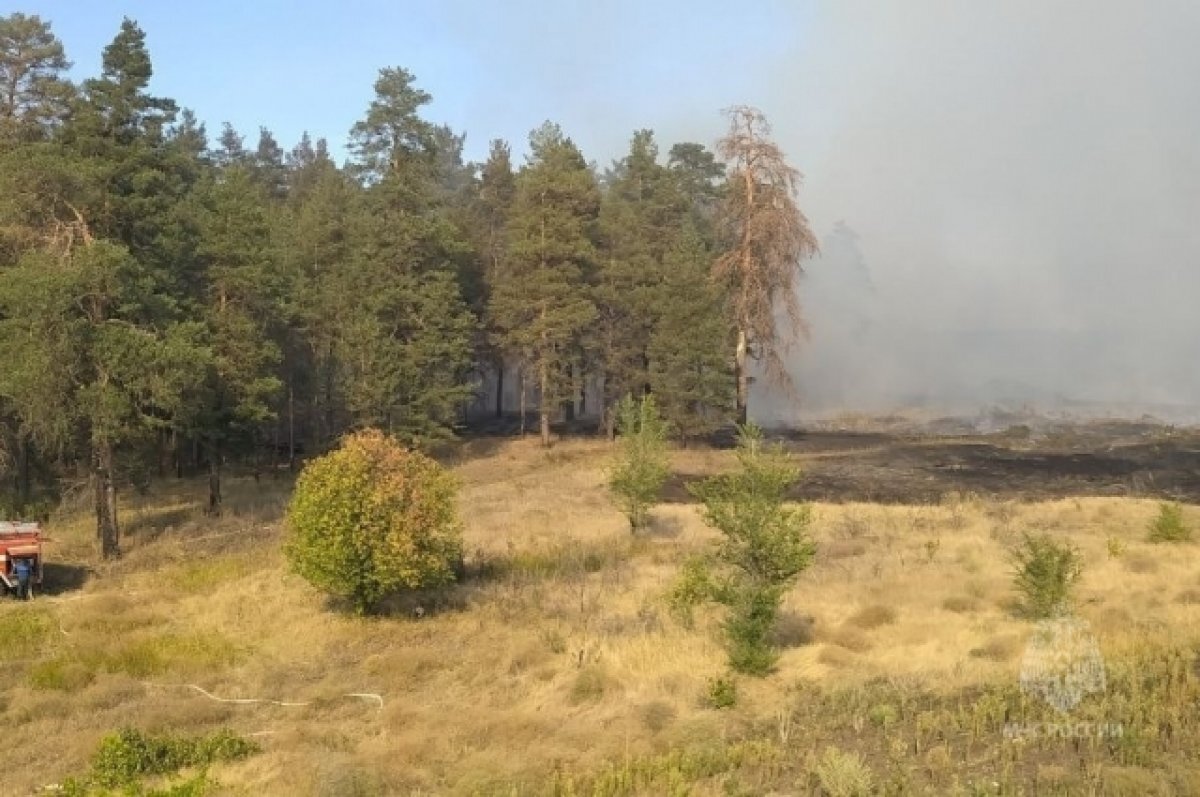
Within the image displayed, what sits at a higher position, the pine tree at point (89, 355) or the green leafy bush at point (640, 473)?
the pine tree at point (89, 355)

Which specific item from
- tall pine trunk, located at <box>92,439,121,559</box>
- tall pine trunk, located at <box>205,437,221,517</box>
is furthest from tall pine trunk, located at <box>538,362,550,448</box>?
tall pine trunk, located at <box>92,439,121,559</box>

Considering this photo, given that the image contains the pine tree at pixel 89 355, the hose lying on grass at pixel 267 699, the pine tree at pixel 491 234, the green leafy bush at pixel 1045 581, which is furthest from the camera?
the pine tree at pixel 491 234

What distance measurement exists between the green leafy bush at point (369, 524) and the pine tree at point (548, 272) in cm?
2962

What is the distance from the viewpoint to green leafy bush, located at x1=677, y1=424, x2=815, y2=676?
55.9ft

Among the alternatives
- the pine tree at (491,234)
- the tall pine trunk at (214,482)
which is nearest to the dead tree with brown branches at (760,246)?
the pine tree at (491,234)

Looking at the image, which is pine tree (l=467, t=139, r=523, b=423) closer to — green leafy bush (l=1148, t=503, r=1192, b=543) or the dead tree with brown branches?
the dead tree with brown branches

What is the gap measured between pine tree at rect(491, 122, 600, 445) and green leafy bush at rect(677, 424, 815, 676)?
3326cm

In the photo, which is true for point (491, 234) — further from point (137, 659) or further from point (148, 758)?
point (148, 758)

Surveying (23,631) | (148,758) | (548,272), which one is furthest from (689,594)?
(548,272)

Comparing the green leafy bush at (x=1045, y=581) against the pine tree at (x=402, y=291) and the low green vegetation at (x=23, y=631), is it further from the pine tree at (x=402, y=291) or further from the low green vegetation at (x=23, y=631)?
the pine tree at (x=402, y=291)

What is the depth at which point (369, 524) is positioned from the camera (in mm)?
21047

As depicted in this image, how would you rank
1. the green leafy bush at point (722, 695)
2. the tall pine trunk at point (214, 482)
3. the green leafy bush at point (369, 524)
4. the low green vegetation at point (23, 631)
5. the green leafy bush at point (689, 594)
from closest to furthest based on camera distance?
the green leafy bush at point (722, 695) → the green leafy bush at point (689, 594) → the low green vegetation at point (23, 631) → the green leafy bush at point (369, 524) → the tall pine trunk at point (214, 482)

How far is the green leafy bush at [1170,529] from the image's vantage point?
24953mm

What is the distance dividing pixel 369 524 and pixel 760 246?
3462 cm
